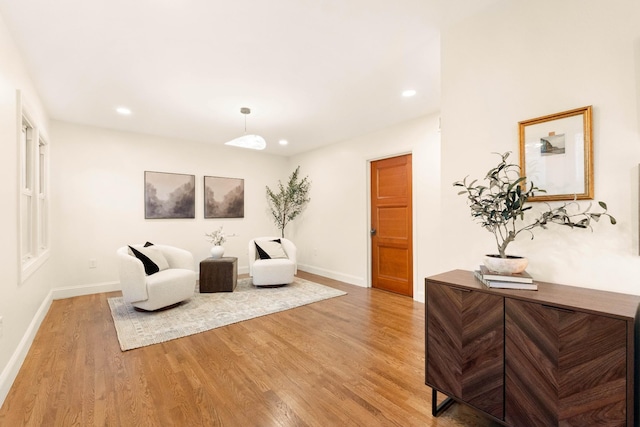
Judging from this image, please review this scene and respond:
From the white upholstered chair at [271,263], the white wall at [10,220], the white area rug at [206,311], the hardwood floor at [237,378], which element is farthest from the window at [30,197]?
the white upholstered chair at [271,263]

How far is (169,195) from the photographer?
504cm

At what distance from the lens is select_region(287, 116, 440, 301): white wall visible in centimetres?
398

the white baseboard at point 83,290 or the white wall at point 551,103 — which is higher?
the white wall at point 551,103

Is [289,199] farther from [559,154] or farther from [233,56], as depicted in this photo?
[559,154]

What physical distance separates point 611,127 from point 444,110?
0.94 metres

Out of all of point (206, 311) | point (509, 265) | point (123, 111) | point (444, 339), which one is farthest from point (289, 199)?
point (509, 265)

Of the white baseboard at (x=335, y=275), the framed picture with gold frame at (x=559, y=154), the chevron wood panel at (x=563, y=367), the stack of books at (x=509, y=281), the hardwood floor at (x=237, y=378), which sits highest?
the framed picture with gold frame at (x=559, y=154)

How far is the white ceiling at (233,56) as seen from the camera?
195 cm

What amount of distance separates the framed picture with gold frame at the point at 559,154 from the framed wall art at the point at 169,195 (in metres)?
5.04

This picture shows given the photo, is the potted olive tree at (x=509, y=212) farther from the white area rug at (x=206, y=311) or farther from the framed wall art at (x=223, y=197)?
the framed wall art at (x=223, y=197)

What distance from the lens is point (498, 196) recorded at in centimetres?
162

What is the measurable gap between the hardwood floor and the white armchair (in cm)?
40

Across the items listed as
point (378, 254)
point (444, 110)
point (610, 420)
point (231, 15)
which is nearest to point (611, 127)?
point (444, 110)

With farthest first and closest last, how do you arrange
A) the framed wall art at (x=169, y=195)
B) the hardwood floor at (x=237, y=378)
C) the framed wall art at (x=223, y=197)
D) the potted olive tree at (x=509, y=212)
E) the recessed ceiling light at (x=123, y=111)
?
the framed wall art at (x=223, y=197)
the framed wall art at (x=169, y=195)
the recessed ceiling light at (x=123, y=111)
the hardwood floor at (x=237, y=378)
the potted olive tree at (x=509, y=212)
